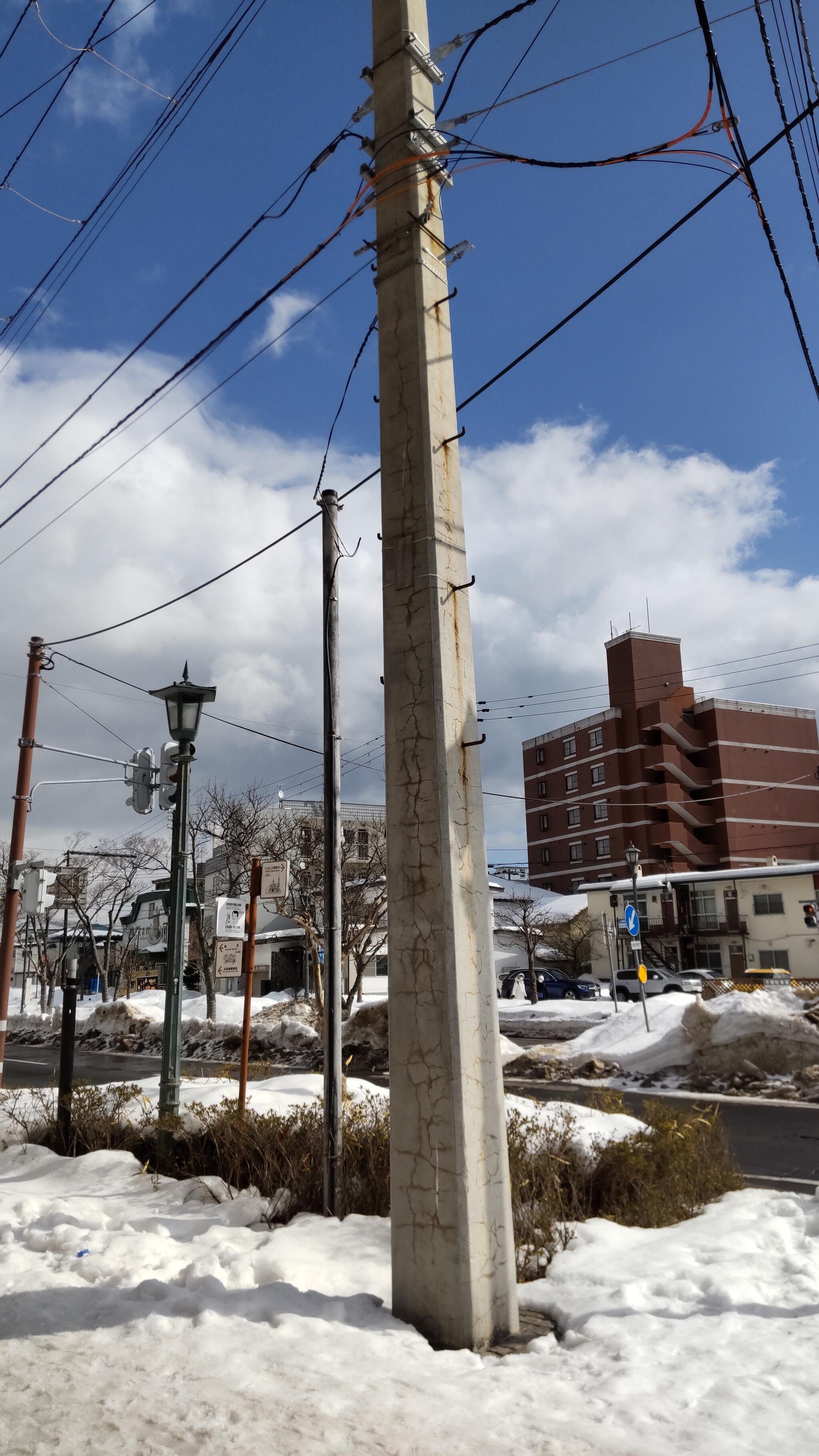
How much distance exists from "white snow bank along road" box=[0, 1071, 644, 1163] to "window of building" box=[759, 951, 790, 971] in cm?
4036

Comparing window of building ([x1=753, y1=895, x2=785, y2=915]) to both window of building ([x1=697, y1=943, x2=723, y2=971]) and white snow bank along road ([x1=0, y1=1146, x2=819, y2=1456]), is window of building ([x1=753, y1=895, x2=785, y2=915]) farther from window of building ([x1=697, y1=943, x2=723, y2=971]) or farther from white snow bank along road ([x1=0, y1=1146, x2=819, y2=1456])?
white snow bank along road ([x1=0, y1=1146, x2=819, y2=1456])

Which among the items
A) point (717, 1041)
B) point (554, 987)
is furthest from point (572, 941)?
point (717, 1041)

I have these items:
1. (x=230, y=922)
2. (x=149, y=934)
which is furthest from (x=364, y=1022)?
(x=149, y=934)

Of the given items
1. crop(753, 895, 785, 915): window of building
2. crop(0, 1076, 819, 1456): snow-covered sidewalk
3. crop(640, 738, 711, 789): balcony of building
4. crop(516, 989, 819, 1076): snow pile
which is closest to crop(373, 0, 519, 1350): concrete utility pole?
crop(0, 1076, 819, 1456): snow-covered sidewalk

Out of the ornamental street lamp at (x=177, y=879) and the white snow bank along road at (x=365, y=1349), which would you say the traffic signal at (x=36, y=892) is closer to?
the ornamental street lamp at (x=177, y=879)

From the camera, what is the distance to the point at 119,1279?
16.8 feet

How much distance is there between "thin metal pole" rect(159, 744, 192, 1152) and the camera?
8844mm

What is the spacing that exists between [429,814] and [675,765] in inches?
2454

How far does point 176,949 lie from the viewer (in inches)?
379

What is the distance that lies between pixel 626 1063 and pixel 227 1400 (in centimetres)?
1610

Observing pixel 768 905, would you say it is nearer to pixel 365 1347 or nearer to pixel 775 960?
pixel 775 960

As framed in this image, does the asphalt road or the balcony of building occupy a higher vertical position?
the balcony of building

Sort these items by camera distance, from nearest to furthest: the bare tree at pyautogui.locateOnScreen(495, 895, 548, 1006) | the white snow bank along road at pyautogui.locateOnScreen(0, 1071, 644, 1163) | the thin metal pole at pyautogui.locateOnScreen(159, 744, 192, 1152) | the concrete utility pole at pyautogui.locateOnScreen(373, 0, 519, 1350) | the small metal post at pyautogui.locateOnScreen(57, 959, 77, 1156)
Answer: the concrete utility pole at pyautogui.locateOnScreen(373, 0, 519, 1350), the white snow bank along road at pyautogui.locateOnScreen(0, 1071, 644, 1163), the thin metal pole at pyautogui.locateOnScreen(159, 744, 192, 1152), the small metal post at pyautogui.locateOnScreen(57, 959, 77, 1156), the bare tree at pyautogui.locateOnScreen(495, 895, 548, 1006)

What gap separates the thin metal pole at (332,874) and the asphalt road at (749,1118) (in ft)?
10.1
